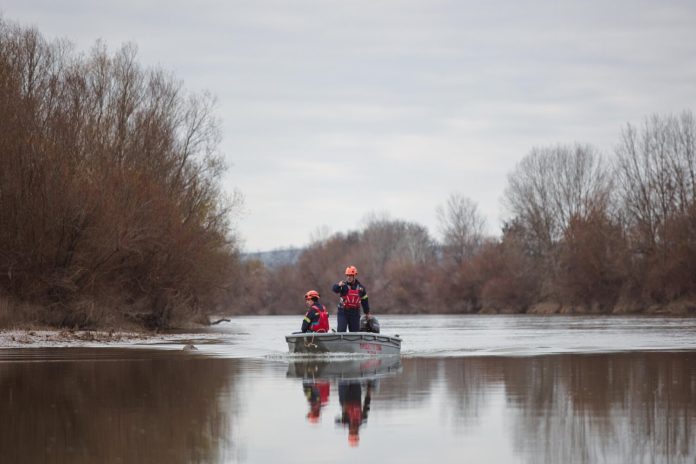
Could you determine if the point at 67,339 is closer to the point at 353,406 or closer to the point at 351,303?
the point at 351,303

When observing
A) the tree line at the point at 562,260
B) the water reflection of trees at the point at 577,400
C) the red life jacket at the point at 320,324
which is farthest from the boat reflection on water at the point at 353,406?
the tree line at the point at 562,260

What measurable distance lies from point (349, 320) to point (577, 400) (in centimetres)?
1175

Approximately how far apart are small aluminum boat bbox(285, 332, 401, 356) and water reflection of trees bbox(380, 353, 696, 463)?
116cm

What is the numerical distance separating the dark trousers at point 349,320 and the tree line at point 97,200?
612 inches

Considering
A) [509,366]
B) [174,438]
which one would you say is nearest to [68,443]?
[174,438]

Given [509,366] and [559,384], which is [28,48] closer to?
[509,366]

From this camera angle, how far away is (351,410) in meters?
13.7

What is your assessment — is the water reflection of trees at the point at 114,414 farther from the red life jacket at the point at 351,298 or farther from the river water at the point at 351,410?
the red life jacket at the point at 351,298

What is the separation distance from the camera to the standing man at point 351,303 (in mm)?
25562

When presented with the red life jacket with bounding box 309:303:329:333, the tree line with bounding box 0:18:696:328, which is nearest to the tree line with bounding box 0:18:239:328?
the tree line with bounding box 0:18:696:328

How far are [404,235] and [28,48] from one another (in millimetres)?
118516

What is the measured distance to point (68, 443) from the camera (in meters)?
11.2

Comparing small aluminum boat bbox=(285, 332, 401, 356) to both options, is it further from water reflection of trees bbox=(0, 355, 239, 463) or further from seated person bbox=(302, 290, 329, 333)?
water reflection of trees bbox=(0, 355, 239, 463)

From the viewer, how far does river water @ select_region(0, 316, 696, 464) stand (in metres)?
10.4
